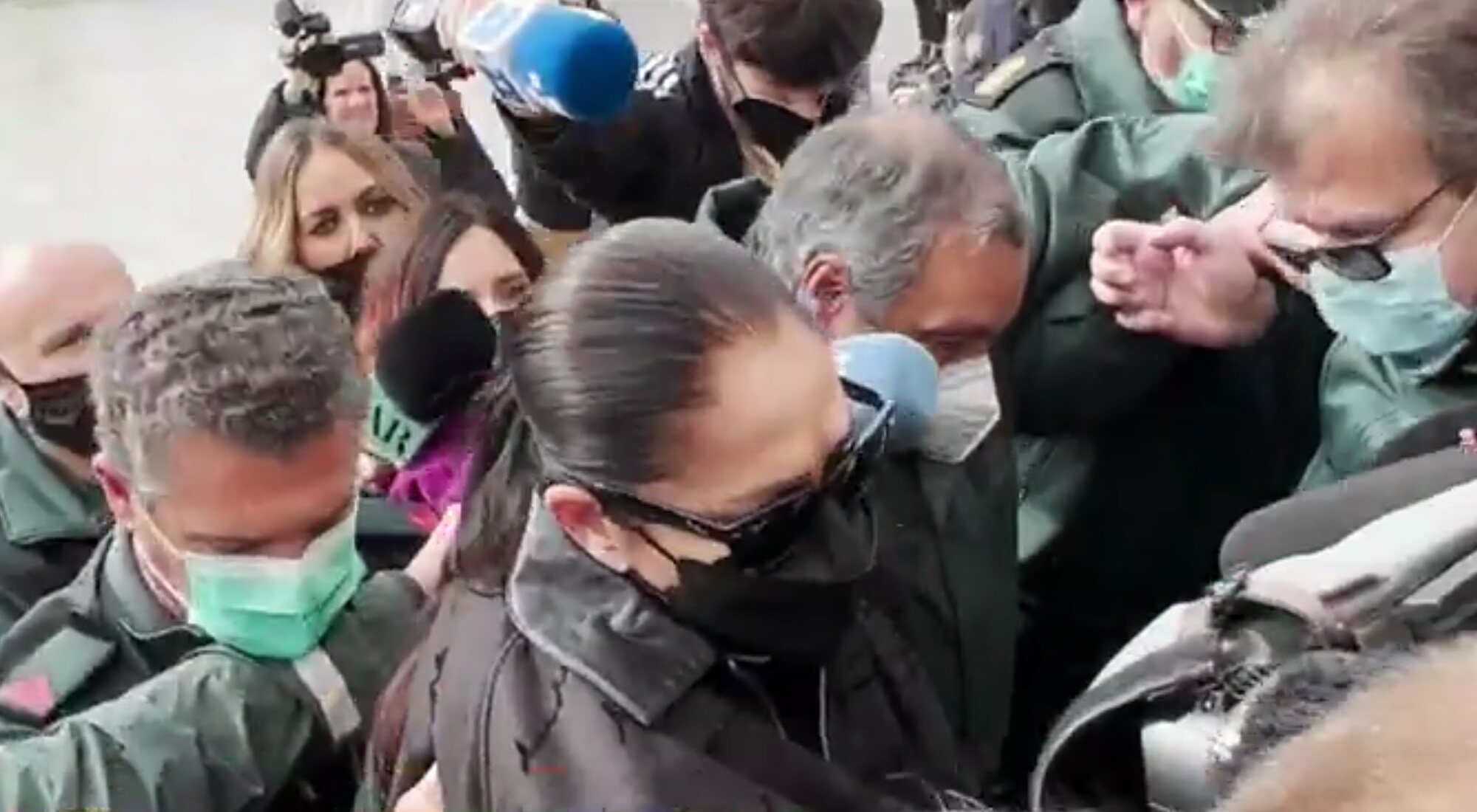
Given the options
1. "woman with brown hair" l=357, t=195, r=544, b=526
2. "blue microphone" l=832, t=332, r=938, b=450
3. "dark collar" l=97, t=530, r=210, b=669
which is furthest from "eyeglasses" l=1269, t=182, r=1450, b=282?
"dark collar" l=97, t=530, r=210, b=669

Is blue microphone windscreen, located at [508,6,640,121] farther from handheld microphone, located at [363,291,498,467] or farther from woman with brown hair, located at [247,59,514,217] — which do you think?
woman with brown hair, located at [247,59,514,217]

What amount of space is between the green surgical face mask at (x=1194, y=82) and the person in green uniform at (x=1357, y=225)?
0.34 metres

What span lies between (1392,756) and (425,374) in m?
1.40

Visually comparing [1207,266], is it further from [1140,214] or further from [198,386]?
[198,386]

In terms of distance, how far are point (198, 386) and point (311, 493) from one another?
117 millimetres

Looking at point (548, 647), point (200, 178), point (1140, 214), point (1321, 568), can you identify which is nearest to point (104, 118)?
point (200, 178)

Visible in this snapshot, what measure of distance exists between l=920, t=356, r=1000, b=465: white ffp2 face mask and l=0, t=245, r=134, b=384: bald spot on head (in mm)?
834

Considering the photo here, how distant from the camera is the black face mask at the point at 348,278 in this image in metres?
2.29

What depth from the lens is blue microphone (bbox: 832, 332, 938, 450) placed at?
1396 mm

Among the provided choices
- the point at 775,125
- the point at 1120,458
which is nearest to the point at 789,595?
the point at 1120,458

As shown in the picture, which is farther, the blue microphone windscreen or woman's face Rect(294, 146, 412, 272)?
woman's face Rect(294, 146, 412, 272)

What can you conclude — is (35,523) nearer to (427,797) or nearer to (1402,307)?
(427,797)

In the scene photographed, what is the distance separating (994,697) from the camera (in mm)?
1518

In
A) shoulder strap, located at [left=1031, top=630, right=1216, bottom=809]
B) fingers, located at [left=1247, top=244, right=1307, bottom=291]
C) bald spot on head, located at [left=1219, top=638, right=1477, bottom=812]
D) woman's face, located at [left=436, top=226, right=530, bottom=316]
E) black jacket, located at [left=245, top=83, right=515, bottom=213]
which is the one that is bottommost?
black jacket, located at [left=245, top=83, right=515, bottom=213]
